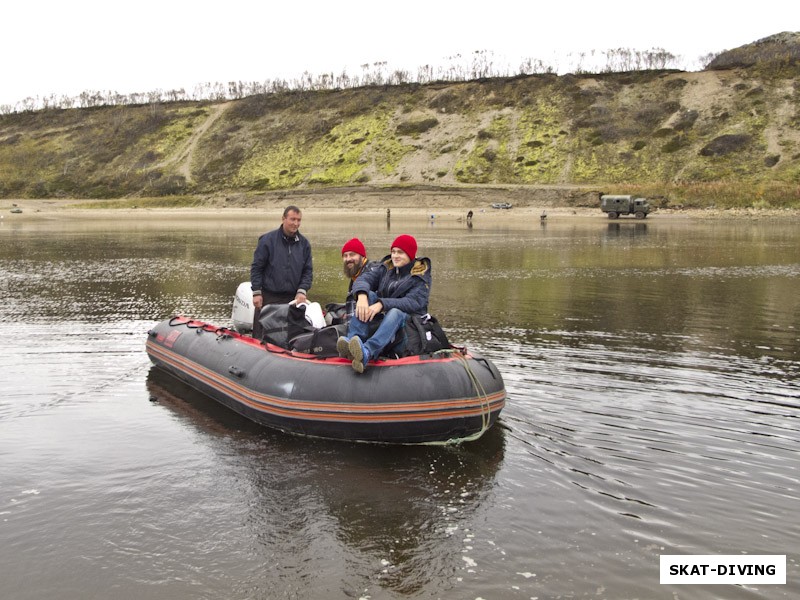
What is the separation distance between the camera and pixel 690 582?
4.90m

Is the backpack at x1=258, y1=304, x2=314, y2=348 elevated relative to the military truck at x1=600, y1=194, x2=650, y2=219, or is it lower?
lower

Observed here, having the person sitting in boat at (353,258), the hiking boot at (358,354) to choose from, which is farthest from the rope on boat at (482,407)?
the person sitting in boat at (353,258)

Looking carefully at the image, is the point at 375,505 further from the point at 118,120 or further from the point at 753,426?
the point at 118,120

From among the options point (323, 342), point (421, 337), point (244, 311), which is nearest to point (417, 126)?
point (244, 311)

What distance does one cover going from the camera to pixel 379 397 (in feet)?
23.5

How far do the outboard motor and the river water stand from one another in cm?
121

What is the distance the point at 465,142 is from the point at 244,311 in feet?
229

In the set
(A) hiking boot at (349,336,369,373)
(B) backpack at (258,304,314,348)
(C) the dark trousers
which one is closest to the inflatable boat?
(A) hiking boot at (349,336,369,373)

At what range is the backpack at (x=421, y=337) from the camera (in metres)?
7.78

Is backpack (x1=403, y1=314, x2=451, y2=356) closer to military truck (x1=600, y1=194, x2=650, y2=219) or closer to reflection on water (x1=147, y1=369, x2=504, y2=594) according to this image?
reflection on water (x1=147, y1=369, x2=504, y2=594)

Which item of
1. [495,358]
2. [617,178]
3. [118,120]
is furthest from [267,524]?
[118,120]

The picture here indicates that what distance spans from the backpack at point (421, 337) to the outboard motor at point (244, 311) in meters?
3.13

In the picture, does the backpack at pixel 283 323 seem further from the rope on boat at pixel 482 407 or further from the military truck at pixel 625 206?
the military truck at pixel 625 206

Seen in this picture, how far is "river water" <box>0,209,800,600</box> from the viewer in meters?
5.02
